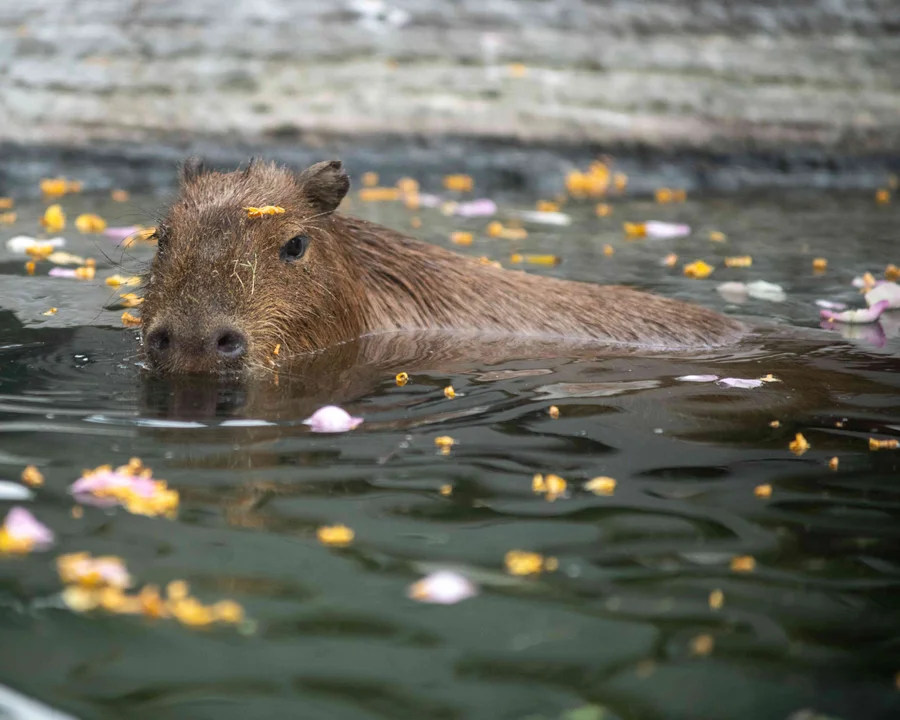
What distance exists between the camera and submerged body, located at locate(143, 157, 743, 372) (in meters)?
5.32

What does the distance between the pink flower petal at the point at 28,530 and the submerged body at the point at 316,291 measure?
167 cm

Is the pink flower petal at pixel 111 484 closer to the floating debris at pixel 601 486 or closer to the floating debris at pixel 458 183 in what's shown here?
the floating debris at pixel 601 486

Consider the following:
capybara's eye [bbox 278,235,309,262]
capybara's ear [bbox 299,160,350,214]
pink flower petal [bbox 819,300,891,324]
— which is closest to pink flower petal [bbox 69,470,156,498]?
capybara's eye [bbox 278,235,309,262]

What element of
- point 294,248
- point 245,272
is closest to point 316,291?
point 294,248

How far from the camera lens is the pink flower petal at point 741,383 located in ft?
17.9

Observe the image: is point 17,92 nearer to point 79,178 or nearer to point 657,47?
point 79,178

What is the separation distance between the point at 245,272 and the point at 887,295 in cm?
407

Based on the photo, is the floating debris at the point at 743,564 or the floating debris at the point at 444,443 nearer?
the floating debris at the point at 743,564

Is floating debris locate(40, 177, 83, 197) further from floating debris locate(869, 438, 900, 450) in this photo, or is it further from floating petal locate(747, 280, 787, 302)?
floating debris locate(869, 438, 900, 450)

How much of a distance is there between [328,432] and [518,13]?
31.7 feet

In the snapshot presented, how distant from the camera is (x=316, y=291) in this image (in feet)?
19.2

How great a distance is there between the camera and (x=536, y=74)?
13289 mm

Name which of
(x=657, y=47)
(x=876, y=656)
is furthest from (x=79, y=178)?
(x=876, y=656)

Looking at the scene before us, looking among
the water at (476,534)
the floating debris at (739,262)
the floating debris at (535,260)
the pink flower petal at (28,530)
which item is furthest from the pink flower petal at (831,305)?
the pink flower petal at (28,530)
